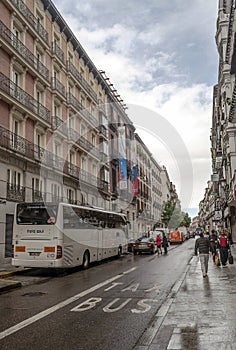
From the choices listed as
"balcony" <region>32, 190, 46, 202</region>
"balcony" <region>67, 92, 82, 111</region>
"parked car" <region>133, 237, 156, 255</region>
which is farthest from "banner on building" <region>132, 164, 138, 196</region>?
"balcony" <region>32, 190, 46, 202</region>

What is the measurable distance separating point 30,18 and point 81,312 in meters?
24.0

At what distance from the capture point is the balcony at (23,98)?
76.7 ft

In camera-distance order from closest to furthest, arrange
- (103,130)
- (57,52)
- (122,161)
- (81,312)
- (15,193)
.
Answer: (81,312), (15,193), (57,52), (103,130), (122,161)

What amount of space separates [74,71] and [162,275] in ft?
81.5

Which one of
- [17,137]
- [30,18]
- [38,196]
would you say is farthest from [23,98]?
[38,196]

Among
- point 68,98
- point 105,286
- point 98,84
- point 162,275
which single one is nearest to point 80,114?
point 68,98

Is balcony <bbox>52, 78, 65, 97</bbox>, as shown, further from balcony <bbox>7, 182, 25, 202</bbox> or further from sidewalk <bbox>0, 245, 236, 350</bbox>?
sidewalk <bbox>0, 245, 236, 350</bbox>

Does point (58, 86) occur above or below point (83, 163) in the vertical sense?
above

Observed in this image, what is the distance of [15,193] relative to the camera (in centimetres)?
2369

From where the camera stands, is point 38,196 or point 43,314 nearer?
point 43,314

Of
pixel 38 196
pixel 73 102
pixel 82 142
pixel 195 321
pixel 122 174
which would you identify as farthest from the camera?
pixel 122 174

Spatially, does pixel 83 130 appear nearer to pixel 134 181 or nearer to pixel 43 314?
pixel 134 181

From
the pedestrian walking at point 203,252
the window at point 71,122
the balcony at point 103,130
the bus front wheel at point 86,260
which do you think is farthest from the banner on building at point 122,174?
the pedestrian walking at point 203,252

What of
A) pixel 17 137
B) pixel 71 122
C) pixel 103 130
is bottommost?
pixel 17 137
